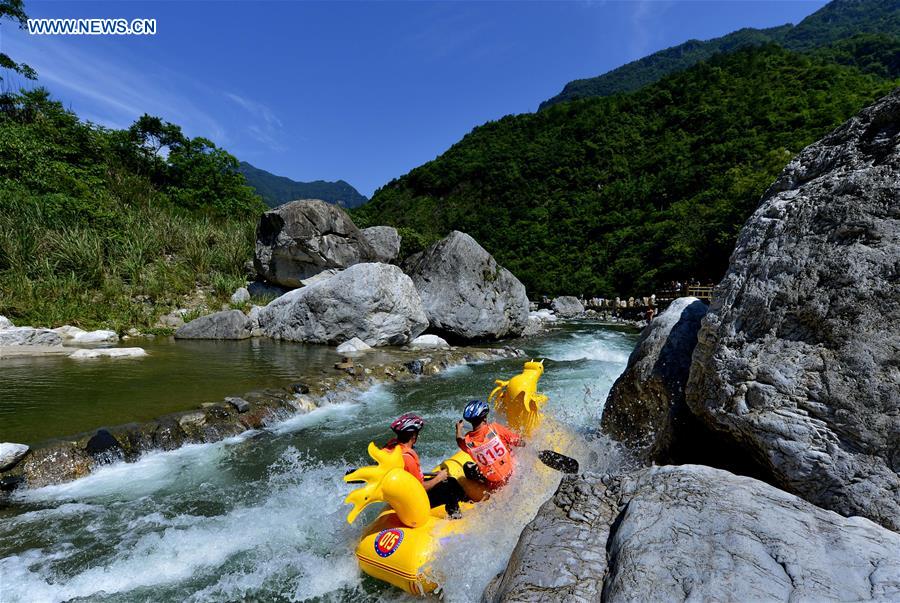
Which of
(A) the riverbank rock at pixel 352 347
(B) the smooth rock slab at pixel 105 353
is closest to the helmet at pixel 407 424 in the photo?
(A) the riverbank rock at pixel 352 347

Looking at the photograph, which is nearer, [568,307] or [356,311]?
[356,311]

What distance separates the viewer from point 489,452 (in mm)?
3982

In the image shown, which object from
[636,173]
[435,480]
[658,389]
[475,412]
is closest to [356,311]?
[475,412]

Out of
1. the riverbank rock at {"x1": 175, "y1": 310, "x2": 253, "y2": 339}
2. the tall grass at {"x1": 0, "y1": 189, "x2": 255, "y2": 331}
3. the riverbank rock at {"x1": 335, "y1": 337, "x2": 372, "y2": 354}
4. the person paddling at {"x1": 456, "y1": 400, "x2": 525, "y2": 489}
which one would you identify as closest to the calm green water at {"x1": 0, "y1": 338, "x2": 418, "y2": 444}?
the riverbank rock at {"x1": 335, "y1": 337, "x2": 372, "y2": 354}

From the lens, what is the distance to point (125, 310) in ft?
44.9

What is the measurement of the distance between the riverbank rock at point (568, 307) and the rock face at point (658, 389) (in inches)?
903

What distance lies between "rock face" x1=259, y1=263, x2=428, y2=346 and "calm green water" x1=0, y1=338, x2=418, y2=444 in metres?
1.15

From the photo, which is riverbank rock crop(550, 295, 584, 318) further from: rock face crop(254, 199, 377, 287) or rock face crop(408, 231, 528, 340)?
rock face crop(254, 199, 377, 287)

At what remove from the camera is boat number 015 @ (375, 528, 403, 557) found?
3.25 meters

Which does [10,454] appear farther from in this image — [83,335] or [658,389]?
[83,335]

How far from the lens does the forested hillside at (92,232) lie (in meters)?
13.2

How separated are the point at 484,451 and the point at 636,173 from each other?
47513 mm

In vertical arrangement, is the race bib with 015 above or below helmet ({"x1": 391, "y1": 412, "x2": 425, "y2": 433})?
below

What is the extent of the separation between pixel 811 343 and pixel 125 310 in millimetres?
16532
